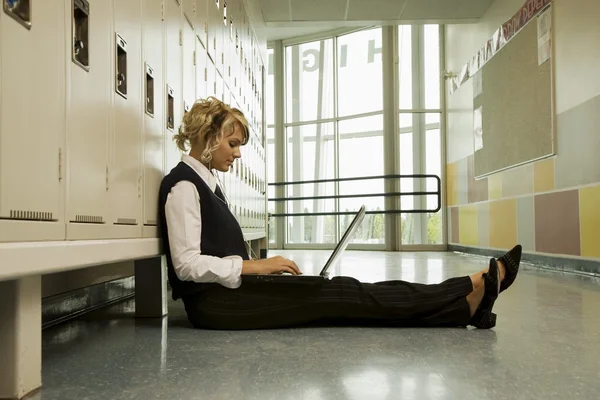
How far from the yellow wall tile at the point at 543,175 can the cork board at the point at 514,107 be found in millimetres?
87

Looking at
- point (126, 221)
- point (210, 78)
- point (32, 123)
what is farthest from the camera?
point (210, 78)

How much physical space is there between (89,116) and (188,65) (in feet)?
4.11

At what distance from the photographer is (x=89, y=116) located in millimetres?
1536

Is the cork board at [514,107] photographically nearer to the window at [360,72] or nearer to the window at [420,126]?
the window at [420,126]

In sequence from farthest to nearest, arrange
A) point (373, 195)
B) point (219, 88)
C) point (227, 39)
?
point (373, 195) → point (227, 39) → point (219, 88)

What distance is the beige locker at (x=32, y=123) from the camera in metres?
1.10

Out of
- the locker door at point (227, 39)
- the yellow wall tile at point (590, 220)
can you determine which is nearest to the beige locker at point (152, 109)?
the locker door at point (227, 39)

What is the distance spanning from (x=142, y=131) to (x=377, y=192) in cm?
750

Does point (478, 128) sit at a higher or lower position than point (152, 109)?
higher

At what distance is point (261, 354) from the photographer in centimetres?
169

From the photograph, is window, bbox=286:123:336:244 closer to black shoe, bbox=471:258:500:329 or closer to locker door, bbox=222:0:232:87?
locker door, bbox=222:0:232:87

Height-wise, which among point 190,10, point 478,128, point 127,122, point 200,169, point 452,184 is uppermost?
point 478,128

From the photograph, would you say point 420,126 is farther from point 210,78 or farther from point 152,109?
point 152,109

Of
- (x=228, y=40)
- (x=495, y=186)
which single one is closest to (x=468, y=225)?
(x=495, y=186)
